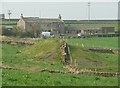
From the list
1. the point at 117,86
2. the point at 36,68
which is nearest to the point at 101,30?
the point at 36,68

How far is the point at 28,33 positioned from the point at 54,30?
33770 mm

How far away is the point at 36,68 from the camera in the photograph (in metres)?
34.7

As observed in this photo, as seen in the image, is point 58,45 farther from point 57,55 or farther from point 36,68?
point 36,68

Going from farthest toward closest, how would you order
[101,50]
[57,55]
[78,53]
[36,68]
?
1. [101,50]
2. [78,53]
3. [57,55]
4. [36,68]

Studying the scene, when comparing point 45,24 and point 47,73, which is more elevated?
point 47,73

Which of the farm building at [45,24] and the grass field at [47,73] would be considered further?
the farm building at [45,24]

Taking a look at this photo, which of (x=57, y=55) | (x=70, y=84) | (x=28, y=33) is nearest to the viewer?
(x=70, y=84)

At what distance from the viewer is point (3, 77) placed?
920 inches

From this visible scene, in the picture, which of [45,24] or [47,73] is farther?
[45,24]

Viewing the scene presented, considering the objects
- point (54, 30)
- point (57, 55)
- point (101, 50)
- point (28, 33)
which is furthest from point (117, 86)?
point (54, 30)

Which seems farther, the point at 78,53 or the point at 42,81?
the point at 78,53

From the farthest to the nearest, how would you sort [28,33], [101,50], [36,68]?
[28,33]
[101,50]
[36,68]

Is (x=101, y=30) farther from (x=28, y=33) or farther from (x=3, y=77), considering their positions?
(x=3, y=77)

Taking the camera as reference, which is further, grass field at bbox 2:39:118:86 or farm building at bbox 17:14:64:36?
farm building at bbox 17:14:64:36
